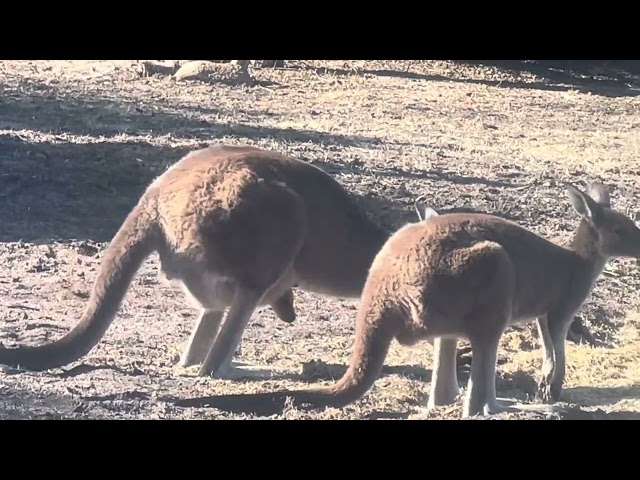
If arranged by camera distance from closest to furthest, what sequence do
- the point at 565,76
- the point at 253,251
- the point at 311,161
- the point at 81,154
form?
the point at 253,251 < the point at 81,154 < the point at 311,161 < the point at 565,76

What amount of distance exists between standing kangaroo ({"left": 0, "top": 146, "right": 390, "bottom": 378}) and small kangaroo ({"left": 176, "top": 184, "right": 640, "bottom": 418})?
0.55 metres

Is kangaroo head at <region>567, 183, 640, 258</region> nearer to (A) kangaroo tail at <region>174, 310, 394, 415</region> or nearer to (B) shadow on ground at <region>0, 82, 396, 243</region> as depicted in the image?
(A) kangaroo tail at <region>174, 310, 394, 415</region>

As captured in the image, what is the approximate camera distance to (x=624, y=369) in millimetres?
6094

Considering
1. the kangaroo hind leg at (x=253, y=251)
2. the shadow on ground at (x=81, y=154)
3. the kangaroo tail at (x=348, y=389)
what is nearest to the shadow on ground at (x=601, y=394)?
the kangaroo tail at (x=348, y=389)

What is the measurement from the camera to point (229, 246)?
5.41 meters

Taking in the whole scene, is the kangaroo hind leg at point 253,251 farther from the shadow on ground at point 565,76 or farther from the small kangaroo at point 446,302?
the shadow on ground at point 565,76

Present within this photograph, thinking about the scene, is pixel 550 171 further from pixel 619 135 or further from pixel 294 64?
pixel 294 64

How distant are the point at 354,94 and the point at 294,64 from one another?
247 centimetres

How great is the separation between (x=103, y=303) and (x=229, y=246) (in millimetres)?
647

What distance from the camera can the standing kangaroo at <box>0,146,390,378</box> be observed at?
541 cm

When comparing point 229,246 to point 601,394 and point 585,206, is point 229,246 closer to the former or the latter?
point 585,206

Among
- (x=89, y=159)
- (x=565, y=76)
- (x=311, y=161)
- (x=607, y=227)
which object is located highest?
(x=607, y=227)

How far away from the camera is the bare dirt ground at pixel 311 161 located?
557 cm

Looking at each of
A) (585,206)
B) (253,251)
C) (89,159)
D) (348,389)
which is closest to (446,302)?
(348,389)
